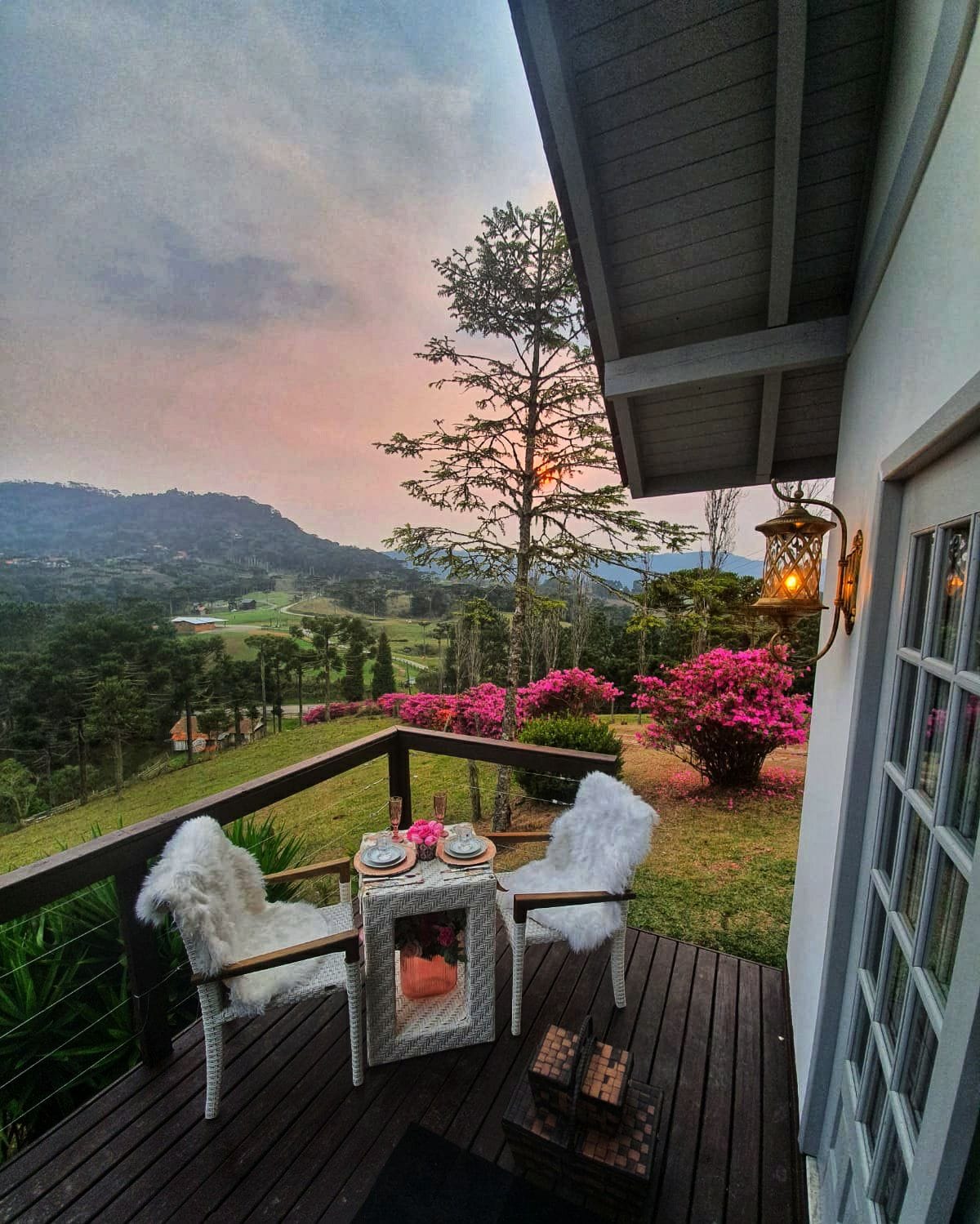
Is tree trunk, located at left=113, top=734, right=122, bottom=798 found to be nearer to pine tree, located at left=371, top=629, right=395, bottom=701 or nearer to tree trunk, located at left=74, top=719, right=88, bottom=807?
tree trunk, located at left=74, top=719, right=88, bottom=807

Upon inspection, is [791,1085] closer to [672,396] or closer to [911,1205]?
[911,1205]

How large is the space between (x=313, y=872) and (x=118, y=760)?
Result: 13.2 meters

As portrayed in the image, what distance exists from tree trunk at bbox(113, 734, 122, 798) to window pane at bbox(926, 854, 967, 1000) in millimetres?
14828

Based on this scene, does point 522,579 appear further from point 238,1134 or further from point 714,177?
point 238,1134

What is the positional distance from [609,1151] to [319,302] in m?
15.7

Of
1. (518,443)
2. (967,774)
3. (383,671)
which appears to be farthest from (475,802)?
(383,671)

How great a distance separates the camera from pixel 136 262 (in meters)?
14.5

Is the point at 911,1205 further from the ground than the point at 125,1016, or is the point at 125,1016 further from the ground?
the point at 911,1205

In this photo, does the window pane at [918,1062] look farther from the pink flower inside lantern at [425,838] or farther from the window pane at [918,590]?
the pink flower inside lantern at [425,838]

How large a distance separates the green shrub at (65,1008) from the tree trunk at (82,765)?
12.4m

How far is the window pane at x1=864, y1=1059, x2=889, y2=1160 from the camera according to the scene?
3.43ft

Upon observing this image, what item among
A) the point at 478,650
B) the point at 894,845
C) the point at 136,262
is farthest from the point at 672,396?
the point at 136,262

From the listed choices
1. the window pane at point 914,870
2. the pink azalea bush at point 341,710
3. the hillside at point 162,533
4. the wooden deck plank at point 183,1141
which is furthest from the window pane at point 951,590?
the hillside at point 162,533

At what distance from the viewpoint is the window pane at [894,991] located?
0.99 metres
